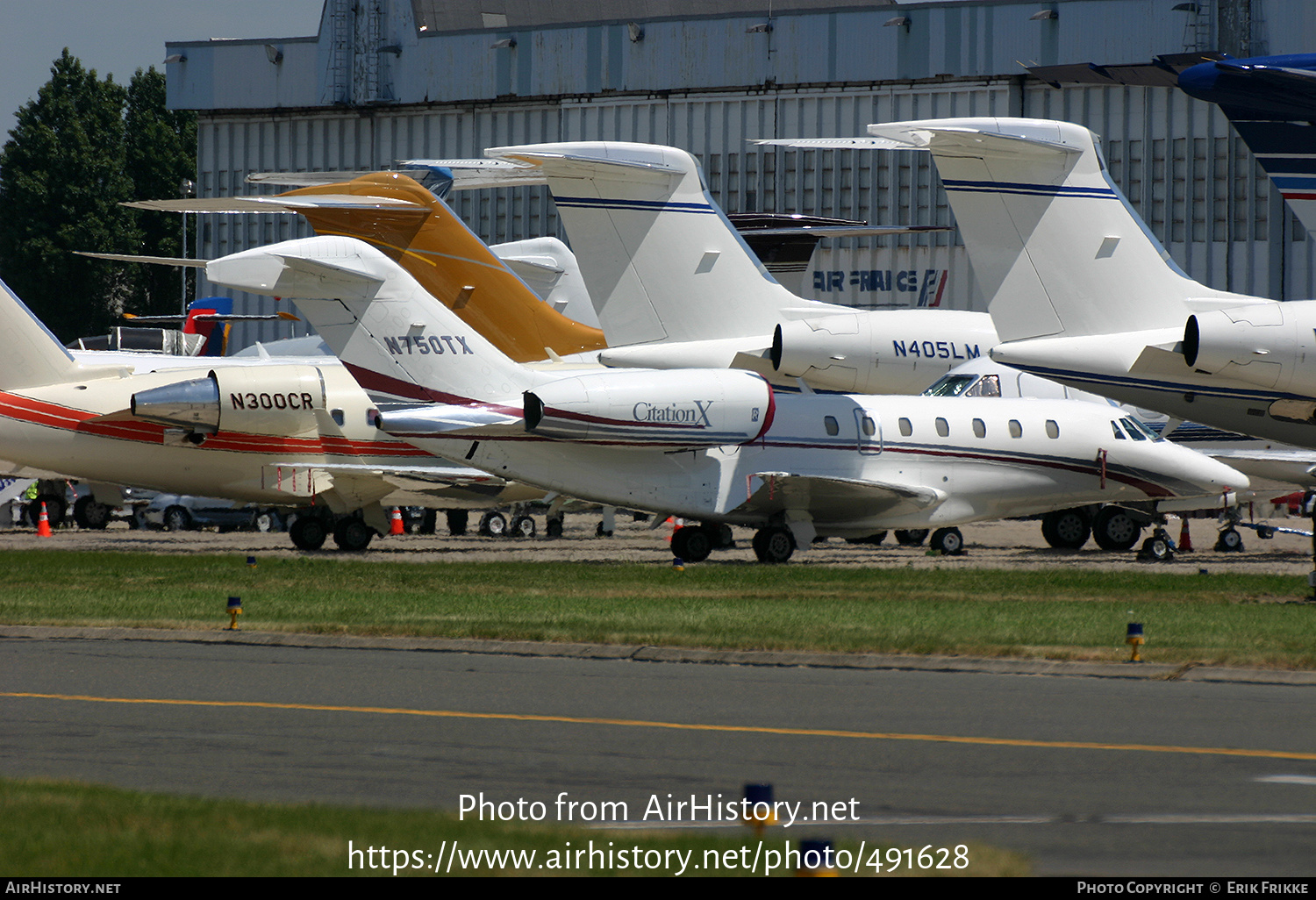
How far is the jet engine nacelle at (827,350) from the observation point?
92.8ft

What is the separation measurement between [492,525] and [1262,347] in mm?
25845

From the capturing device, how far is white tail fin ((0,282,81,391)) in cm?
3256

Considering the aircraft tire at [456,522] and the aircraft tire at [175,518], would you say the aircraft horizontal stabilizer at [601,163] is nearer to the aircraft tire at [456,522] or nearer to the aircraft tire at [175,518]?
the aircraft tire at [456,522]

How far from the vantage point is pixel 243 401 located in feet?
106

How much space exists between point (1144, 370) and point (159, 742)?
15149 mm

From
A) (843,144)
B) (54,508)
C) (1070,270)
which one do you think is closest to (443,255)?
(843,144)

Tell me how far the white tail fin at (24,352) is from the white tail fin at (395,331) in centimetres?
710

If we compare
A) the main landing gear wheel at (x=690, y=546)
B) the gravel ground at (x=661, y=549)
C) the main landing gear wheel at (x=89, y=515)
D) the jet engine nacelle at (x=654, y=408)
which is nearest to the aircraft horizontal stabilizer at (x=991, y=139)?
the jet engine nacelle at (x=654, y=408)

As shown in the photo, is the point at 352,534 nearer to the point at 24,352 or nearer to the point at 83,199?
the point at 24,352

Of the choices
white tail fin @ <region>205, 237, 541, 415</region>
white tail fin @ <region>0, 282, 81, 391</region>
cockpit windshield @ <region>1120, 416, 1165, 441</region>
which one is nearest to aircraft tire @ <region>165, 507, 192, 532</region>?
white tail fin @ <region>0, 282, 81, 391</region>

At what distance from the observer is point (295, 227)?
6669 centimetres

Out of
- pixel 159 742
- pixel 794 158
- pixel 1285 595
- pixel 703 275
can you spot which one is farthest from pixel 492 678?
pixel 794 158

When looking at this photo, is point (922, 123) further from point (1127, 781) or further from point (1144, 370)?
point (1127, 781)

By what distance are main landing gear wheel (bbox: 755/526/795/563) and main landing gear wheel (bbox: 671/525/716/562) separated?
3.71 ft
